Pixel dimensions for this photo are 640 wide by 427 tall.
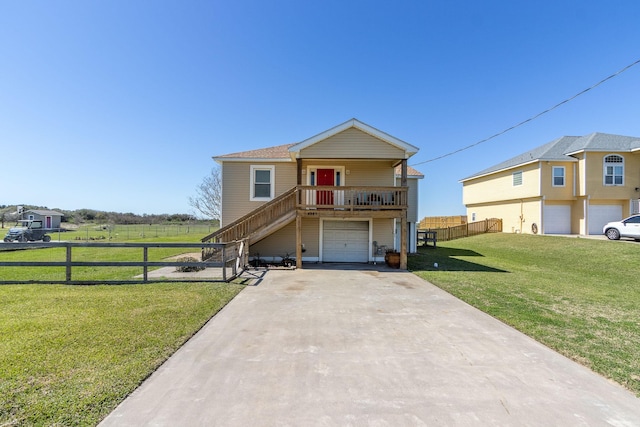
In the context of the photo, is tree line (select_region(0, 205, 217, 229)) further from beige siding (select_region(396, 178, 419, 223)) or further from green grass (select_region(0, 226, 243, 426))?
green grass (select_region(0, 226, 243, 426))

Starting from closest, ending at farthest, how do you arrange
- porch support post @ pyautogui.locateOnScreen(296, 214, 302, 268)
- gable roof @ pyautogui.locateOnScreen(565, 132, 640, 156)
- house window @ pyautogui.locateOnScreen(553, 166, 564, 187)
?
Result: porch support post @ pyautogui.locateOnScreen(296, 214, 302, 268) → gable roof @ pyautogui.locateOnScreen(565, 132, 640, 156) → house window @ pyautogui.locateOnScreen(553, 166, 564, 187)

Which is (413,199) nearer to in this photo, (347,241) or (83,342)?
(347,241)

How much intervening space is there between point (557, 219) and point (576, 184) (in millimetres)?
2735

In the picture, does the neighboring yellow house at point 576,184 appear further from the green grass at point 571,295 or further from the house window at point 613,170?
the green grass at point 571,295

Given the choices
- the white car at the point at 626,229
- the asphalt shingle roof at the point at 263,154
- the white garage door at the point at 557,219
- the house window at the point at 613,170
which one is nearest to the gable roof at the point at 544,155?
the house window at the point at 613,170

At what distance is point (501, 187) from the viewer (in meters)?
23.7

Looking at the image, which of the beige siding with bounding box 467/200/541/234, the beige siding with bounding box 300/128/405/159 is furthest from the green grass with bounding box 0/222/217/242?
the beige siding with bounding box 467/200/541/234

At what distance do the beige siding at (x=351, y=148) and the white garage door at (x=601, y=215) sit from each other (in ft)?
59.0

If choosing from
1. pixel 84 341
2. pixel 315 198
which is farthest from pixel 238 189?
pixel 84 341

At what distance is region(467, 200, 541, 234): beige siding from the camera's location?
2025 centimetres

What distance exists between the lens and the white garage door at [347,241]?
12594mm

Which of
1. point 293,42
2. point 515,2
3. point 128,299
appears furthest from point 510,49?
point 128,299

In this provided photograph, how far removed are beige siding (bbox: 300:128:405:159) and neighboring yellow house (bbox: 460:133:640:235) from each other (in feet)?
52.4

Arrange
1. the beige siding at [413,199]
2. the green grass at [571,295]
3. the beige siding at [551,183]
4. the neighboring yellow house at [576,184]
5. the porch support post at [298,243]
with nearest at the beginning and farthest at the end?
the green grass at [571,295]
the porch support post at [298,243]
the beige siding at [413,199]
the neighboring yellow house at [576,184]
the beige siding at [551,183]
